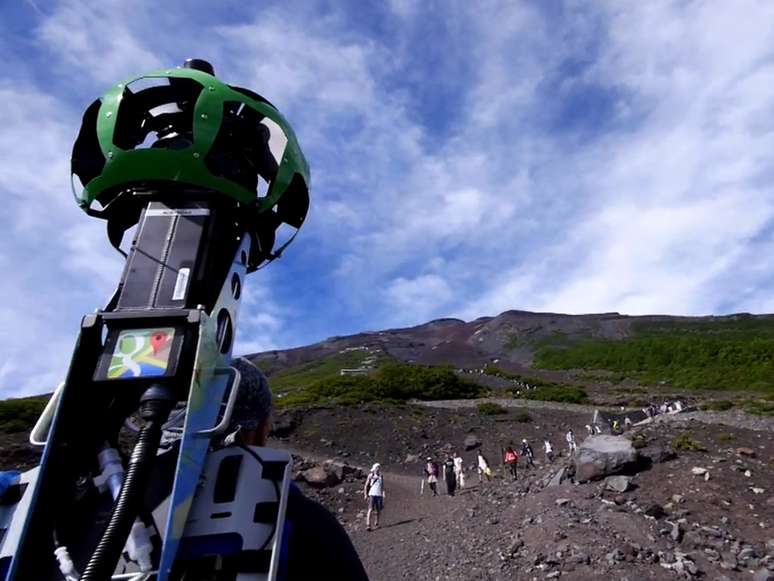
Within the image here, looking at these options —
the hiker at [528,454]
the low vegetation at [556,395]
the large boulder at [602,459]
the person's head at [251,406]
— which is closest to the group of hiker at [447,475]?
the hiker at [528,454]

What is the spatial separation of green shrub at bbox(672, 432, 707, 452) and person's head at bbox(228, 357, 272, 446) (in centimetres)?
1583

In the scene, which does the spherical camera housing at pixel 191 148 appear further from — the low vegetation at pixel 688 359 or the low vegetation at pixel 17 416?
the low vegetation at pixel 688 359

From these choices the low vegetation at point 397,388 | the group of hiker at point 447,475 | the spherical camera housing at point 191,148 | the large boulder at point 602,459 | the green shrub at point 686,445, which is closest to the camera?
the spherical camera housing at point 191,148

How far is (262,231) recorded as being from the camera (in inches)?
88.1

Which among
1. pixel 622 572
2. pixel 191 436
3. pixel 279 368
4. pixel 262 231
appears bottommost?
pixel 622 572

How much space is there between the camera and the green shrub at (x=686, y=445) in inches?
581

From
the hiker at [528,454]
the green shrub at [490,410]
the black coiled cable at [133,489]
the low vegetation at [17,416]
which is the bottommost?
the black coiled cable at [133,489]

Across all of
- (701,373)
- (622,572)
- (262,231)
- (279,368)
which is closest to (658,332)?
(701,373)

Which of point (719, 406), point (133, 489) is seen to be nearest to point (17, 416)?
point (133, 489)

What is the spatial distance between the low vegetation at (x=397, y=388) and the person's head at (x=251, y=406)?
3452cm

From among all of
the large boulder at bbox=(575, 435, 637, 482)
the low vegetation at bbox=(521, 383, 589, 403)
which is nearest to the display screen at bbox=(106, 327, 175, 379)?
the large boulder at bbox=(575, 435, 637, 482)

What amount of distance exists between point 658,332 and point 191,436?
4602 inches

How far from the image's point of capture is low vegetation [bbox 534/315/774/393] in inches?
2154

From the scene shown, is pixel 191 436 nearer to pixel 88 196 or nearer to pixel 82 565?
pixel 82 565
